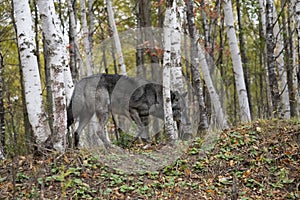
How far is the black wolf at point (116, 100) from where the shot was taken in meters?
8.30

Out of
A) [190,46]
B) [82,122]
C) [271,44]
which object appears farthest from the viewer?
[190,46]

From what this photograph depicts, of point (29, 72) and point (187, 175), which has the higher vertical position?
point (29, 72)

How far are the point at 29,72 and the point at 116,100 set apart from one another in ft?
10.6

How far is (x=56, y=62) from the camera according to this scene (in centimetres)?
630

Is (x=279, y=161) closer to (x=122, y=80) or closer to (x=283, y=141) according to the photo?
(x=283, y=141)

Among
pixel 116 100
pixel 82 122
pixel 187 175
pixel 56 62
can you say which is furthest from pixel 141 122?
pixel 56 62

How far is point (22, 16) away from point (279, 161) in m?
5.79

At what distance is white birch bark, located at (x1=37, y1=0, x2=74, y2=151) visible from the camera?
6.21 m

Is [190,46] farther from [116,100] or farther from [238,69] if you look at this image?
[116,100]

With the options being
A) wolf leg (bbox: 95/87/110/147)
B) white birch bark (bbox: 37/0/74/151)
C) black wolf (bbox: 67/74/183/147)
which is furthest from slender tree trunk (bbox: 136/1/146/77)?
white birch bark (bbox: 37/0/74/151)

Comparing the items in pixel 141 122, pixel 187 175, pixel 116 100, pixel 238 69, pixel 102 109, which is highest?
pixel 238 69

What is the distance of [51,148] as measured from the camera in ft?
21.0

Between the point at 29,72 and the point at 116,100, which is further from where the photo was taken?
the point at 116,100

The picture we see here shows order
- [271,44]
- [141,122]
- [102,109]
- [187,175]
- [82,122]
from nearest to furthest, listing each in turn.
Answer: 1. [187,175]
2. [82,122]
3. [102,109]
4. [271,44]
5. [141,122]
